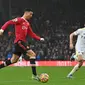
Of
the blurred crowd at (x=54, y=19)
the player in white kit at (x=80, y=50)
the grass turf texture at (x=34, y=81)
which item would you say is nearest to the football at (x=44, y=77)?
the grass turf texture at (x=34, y=81)

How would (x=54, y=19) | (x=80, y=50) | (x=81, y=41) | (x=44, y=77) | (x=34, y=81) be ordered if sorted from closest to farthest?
(x=44, y=77) → (x=34, y=81) → (x=80, y=50) → (x=81, y=41) → (x=54, y=19)

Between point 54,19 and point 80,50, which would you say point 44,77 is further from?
point 54,19

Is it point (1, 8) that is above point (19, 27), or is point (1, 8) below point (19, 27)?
above

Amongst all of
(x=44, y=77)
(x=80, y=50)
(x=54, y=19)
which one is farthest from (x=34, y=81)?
(x=54, y=19)

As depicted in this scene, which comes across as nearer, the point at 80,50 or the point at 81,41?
the point at 80,50

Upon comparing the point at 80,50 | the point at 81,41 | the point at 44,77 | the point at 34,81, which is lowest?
the point at 34,81

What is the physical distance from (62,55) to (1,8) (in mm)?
6641

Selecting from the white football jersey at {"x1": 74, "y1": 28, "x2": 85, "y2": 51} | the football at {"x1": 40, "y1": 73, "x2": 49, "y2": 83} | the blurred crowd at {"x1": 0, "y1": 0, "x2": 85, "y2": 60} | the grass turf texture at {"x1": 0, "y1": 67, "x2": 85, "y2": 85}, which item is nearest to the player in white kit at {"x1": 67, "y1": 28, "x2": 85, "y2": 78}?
the white football jersey at {"x1": 74, "y1": 28, "x2": 85, "y2": 51}

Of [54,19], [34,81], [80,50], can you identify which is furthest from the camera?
[54,19]

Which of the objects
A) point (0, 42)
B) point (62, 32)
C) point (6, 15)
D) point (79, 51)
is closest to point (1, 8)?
point (6, 15)

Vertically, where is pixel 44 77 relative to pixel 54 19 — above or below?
below

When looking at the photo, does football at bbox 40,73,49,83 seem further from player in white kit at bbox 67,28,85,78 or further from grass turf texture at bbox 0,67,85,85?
player in white kit at bbox 67,28,85,78

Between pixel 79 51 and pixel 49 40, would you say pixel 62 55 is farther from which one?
pixel 79 51

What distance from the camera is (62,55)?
31875 mm
